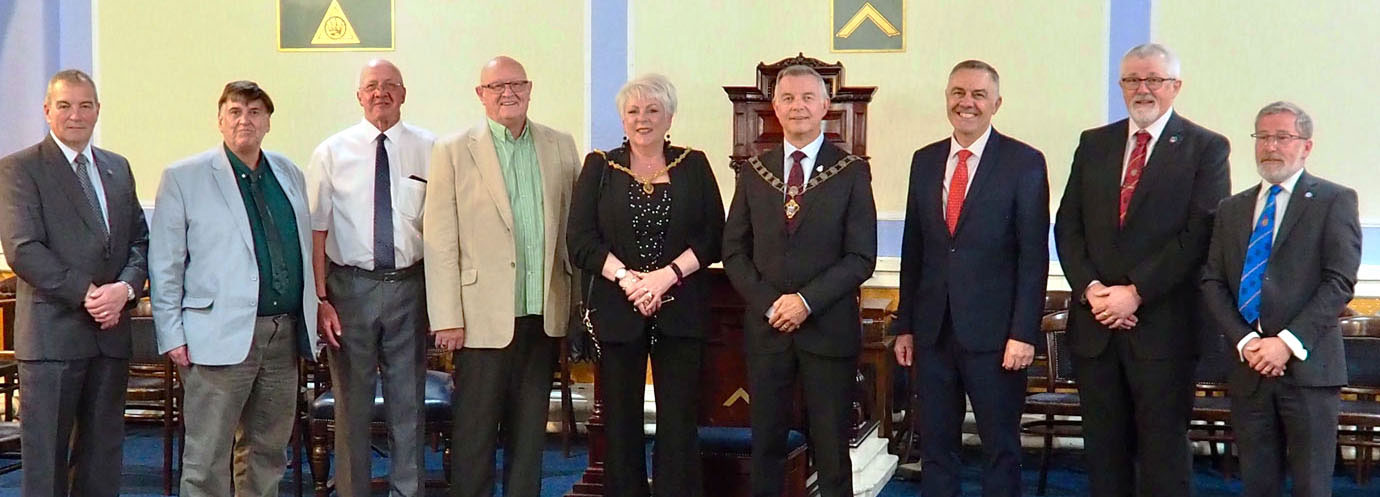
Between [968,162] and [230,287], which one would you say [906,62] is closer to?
[968,162]

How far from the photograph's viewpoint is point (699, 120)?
6.87 metres

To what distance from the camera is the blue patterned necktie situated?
369 centimetres

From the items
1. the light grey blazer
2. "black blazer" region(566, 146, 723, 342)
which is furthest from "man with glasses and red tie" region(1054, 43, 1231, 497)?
the light grey blazer

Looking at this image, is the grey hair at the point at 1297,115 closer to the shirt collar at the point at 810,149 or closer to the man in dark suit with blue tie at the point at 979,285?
the man in dark suit with blue tie at the point at 979,285

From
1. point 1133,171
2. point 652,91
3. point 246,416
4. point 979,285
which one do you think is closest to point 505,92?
point 652,91

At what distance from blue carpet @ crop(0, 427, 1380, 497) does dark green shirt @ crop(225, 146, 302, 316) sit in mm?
1353

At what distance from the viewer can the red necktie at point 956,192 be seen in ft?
12.5

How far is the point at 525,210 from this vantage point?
4.07 m

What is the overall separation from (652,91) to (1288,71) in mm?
3808

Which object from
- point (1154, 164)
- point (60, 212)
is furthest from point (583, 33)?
point (1154, 164)

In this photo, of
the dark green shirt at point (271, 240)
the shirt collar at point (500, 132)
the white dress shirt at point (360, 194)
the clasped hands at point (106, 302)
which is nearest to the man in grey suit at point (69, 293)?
the clasped hands at point (106, 302)

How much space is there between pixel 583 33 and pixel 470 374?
319 centimetres

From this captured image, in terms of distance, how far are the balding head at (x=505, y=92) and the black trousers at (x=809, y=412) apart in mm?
1030

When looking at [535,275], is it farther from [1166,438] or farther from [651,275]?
[1166,438]
